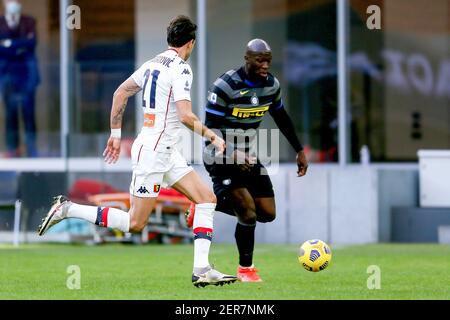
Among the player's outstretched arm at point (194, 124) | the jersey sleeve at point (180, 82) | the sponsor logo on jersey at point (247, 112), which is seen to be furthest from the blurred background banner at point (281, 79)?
the player's outstretched arm at point (194, 124)

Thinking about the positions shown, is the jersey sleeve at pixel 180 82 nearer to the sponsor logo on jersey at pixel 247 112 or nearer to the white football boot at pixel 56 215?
the sponsor logo on jersey at pixel 247 112

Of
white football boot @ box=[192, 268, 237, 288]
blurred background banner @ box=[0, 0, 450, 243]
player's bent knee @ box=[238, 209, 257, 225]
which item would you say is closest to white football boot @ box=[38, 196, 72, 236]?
white football boot @ box=[192, 268, 237, 288]

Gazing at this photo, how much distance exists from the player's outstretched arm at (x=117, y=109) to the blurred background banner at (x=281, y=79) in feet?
25.3

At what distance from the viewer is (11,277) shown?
12172mm

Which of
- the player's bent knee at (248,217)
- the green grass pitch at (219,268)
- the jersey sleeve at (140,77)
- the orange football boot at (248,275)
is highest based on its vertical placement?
the jersey sleeve at (140,77)

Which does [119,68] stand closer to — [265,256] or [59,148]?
[59,148]

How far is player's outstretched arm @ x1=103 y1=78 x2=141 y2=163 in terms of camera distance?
1091 cm

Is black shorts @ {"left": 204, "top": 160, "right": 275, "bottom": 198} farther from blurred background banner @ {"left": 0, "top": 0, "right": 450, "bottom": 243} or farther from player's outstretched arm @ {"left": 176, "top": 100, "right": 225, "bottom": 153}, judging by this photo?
blurred background banner @ {"left": 0, "top": 0, "right": 450, "bottom": 243}

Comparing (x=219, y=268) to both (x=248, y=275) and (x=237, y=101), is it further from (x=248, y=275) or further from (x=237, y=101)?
(x=237, y=101)

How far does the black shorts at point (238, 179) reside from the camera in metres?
11.9

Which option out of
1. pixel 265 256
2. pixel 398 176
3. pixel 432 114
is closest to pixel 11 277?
pixel 265 256

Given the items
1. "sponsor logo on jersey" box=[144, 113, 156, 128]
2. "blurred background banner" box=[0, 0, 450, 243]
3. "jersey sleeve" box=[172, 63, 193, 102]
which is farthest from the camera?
"blurred background banner" box=[0, 0, 450, 243]

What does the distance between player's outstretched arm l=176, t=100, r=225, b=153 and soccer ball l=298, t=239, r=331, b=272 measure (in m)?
1.85

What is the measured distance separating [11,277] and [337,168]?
7.51 meters
